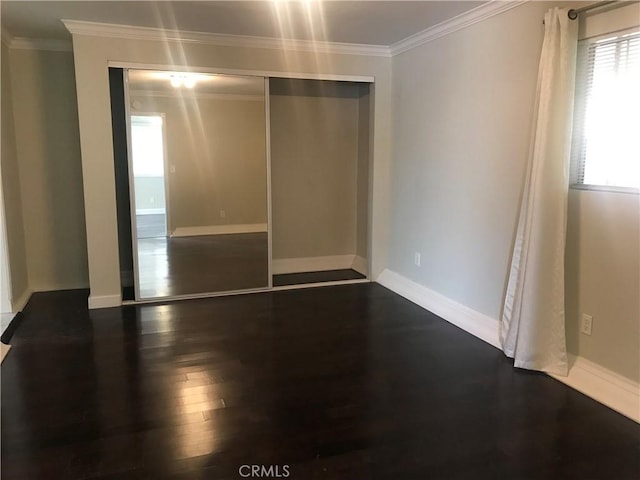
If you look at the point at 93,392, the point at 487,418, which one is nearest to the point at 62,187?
the point at 93,392

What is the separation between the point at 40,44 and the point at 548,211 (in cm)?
450

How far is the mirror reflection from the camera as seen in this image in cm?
432

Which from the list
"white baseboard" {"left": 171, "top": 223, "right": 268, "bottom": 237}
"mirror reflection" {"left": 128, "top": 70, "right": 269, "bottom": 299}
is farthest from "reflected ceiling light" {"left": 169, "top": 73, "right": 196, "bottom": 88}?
"white baseboard" {"left": 171, "top": 223, "right": 268, "bottom": 237}

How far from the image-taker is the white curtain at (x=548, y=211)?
2.77 metres

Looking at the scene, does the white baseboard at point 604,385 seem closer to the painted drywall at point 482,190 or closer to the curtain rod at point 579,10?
the painted drywall at point 482,190

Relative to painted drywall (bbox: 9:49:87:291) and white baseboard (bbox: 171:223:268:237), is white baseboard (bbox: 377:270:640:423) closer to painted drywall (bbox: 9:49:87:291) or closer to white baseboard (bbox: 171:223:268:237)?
white baseboard (bbox: 171:223:268:237)

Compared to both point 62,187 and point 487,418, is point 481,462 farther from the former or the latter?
point 62,187

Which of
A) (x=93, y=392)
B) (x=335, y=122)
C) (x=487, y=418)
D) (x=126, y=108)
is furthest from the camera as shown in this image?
(x=335, y=122)

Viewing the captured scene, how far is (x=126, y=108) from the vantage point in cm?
417

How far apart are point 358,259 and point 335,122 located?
1596mm

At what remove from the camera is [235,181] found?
470 cm

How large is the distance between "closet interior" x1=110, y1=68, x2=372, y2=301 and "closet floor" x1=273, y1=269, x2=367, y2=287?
0.04 feet

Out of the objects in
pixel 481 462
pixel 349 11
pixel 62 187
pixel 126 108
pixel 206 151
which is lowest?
pixel 481 462

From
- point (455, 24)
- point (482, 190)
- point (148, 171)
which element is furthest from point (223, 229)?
point (455, 24)
